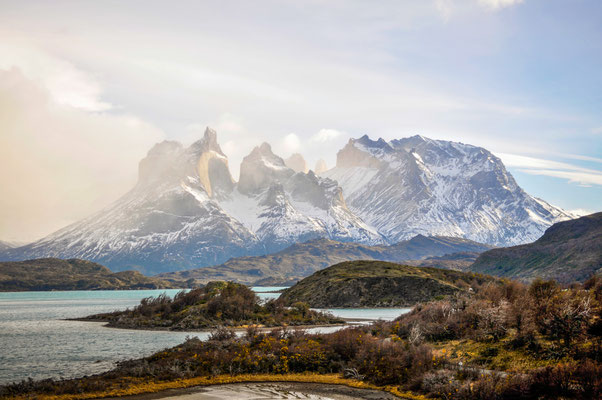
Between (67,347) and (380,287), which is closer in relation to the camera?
(67,347)

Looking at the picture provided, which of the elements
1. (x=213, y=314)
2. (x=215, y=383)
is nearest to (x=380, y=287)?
(x=213, y=314)

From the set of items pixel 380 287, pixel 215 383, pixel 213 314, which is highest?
pixel 215 383

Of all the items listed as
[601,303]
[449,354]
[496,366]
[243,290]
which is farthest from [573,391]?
[243,290]

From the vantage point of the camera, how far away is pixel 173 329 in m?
77.8

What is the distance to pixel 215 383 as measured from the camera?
1339 inches

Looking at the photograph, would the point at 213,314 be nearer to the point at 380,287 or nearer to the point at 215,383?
the point at 215,383

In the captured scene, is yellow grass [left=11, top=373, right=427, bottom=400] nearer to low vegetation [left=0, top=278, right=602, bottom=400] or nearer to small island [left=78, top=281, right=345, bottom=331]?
low vegetation [left=0, top=278, right=602, bottom=400]

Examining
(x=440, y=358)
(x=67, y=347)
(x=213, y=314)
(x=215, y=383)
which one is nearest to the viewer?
(x=440, y=358)

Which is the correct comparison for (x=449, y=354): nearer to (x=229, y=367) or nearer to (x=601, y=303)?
(x=601, y=303)

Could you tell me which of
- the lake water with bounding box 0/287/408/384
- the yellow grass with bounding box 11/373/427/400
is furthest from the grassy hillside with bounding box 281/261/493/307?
the yellow grass with bounding box 11/373/427/400

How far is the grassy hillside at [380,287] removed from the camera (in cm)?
13600

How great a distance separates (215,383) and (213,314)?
53057 mm

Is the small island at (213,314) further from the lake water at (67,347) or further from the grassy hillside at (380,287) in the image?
the grassy hillside at (380,287)

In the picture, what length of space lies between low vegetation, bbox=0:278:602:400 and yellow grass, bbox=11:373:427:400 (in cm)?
14
